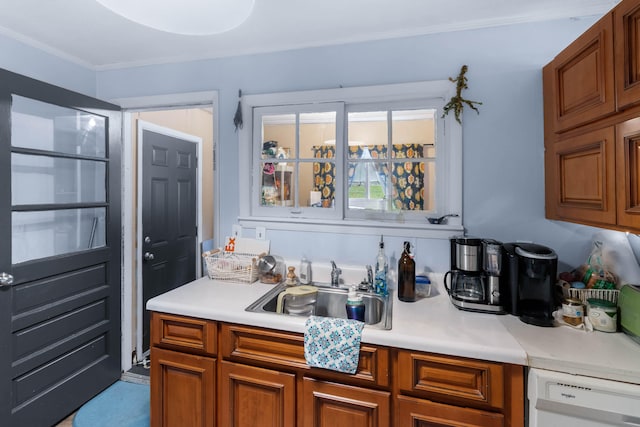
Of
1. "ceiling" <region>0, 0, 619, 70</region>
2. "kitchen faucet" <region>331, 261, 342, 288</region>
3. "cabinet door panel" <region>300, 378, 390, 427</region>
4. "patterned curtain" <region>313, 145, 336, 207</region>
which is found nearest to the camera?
"cabinet door panel" <region>300, 378, 390, 427</region>

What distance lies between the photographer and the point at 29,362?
1.75 m

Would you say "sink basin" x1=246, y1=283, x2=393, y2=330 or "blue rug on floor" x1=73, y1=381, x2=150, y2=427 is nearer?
"sink basin" x1=246, y1=283, x2=393, y2=330

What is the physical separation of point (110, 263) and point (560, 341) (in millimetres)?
2528

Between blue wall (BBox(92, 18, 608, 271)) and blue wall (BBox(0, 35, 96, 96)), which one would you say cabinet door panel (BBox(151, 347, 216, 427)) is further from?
blue wall (BBox(0, 35, 96, 96))

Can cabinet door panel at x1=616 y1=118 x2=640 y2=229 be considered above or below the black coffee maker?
above

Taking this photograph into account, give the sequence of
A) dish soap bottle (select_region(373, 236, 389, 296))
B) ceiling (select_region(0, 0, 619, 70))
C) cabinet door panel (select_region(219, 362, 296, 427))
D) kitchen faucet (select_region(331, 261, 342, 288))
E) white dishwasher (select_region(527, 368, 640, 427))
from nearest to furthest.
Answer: white dishwasher (select_region(527, 368, 640, 427)) → cabinet door panel (select_region(219, 362, 296, 427)) → ceiling (select_region(0, 0, 619, 70)) → dish soap bottle (select_region(373, 236, 389, 296)) → kitchen faucet (select_region(331, 261, 342, 288))

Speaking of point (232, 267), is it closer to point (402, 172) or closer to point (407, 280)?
point (407, 280)

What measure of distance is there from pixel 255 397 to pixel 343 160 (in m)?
1.32

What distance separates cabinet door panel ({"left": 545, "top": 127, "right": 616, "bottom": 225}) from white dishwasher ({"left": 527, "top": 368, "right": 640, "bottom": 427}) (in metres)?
0.57

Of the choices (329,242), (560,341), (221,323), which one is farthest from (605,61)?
(221,323)

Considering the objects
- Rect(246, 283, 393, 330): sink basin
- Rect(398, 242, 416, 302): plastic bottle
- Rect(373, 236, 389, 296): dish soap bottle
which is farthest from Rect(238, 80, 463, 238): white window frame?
Rect(246, 283, 393, 330): sink basin

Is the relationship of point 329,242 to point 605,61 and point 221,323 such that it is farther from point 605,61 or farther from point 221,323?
point 605,61

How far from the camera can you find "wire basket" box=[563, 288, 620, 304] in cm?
134

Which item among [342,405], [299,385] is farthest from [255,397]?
[342,405]
